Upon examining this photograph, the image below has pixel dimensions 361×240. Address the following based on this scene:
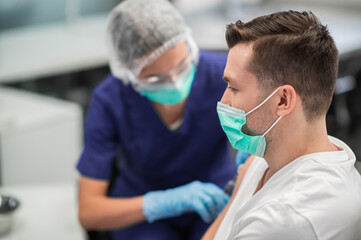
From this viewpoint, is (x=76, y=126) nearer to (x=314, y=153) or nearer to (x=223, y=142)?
(x=223, y=142)

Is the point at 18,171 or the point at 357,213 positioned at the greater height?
the point at 357,213

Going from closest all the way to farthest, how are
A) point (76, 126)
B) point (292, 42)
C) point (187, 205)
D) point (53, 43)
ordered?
point (292, 42) → point (187, 205) → point (76, 126) → point (53, 43)

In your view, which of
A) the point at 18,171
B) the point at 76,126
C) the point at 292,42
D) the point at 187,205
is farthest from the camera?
the point at 76,126

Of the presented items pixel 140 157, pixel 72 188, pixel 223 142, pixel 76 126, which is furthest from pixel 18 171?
pixel 223 142

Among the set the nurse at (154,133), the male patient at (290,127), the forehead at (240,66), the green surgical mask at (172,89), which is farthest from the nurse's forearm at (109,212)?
the forehead at (240,66)

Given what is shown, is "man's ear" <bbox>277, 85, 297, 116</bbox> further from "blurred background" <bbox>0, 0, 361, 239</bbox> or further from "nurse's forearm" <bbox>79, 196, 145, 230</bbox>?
"nurse's forearm" <bbox>79, 196, 145, 230</bbox>

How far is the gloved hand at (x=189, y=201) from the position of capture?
5.20 ft

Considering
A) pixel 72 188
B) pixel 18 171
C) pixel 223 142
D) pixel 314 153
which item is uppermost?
pixel 314 153

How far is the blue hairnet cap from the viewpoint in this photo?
166cm

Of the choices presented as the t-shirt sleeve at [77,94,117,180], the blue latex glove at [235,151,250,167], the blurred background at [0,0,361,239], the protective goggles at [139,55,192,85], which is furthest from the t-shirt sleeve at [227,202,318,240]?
the t-shirt sleeve at [77,94,117,180]

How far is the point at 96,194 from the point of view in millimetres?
1799

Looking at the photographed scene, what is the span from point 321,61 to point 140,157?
3.17 feet

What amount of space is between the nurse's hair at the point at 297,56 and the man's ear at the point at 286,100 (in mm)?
13

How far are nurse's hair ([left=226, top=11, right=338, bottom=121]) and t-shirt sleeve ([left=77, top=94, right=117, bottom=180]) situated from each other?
2.66 ft
